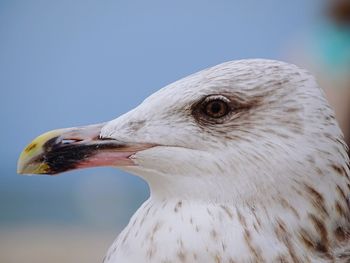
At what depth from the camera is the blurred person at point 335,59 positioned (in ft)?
6.43

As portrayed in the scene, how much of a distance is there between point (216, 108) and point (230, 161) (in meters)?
0.07

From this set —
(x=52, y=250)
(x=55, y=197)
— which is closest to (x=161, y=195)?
(x=52, y=250)

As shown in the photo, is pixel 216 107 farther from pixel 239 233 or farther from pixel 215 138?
pixel 239 233

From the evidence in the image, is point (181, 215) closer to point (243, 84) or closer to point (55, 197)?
point (243, 84)

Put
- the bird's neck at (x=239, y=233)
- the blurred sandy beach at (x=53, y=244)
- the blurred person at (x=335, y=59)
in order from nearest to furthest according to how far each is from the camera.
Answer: the bird's neck at (x=239, y=233) < the blurred person at (x=335, y=59) < the blurred sandy beach at (x=53, y=244)

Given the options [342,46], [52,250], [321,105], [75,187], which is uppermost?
[321,105]

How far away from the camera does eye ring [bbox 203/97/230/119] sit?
938 millimetres

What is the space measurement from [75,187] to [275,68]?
2.37 metres

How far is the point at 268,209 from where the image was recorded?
912mm

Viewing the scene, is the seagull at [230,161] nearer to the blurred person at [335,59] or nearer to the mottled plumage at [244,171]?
the mottled plumage at [244,171]

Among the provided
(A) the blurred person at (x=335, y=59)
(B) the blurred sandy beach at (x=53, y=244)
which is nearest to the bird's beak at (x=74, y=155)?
(A) the blurred person at (x=335, y=59)

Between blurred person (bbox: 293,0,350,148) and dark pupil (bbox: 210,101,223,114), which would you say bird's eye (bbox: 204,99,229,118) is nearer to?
dark pupil (bbox: 210,101,223,114)

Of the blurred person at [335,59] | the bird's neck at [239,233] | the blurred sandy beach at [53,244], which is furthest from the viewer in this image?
the blurred sandy beach at [53,244]

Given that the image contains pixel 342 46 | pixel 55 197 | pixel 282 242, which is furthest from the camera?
pixel 55 197
